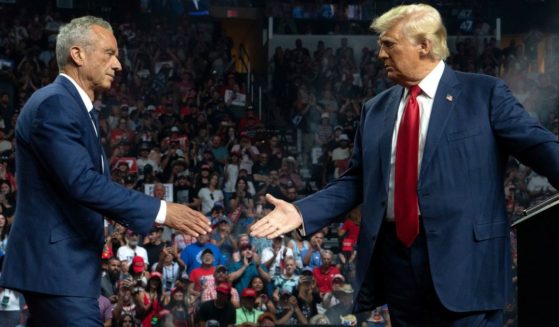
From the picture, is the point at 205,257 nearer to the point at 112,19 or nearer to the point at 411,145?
the point at 411,145

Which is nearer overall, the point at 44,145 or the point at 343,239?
the point at 44,145

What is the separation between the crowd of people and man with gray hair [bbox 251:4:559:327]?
4863 mm

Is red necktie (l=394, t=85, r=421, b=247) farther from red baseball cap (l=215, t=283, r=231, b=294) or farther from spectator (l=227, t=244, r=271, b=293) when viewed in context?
spectator (l=227, t=244, r=271, b=293)

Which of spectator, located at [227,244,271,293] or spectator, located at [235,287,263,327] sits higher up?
spectator, located at [227,244,271,293]

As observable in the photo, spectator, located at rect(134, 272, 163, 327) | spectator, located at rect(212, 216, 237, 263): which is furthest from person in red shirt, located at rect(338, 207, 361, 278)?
spectator, located at rect(134, 272, 163, 327)

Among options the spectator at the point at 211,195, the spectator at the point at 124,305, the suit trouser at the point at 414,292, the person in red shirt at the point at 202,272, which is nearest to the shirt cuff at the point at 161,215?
the suit trouser at the point at 414,292

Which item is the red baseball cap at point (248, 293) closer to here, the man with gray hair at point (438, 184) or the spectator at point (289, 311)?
the spectator at point (289, 311)

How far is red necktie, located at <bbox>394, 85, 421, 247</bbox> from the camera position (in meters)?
2.96

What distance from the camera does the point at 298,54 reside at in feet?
49.3

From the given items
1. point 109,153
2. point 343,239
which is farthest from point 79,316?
point 109,153

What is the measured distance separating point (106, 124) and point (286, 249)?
143 inches

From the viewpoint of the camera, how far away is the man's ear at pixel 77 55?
10.9 feet

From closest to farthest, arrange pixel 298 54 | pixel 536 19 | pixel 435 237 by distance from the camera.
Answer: pixel 435 237
pixel 298 54
pixel 536 19

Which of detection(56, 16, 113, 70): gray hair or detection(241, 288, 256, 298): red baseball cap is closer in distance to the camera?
detection(56, 16, 113, 70): gray hair
